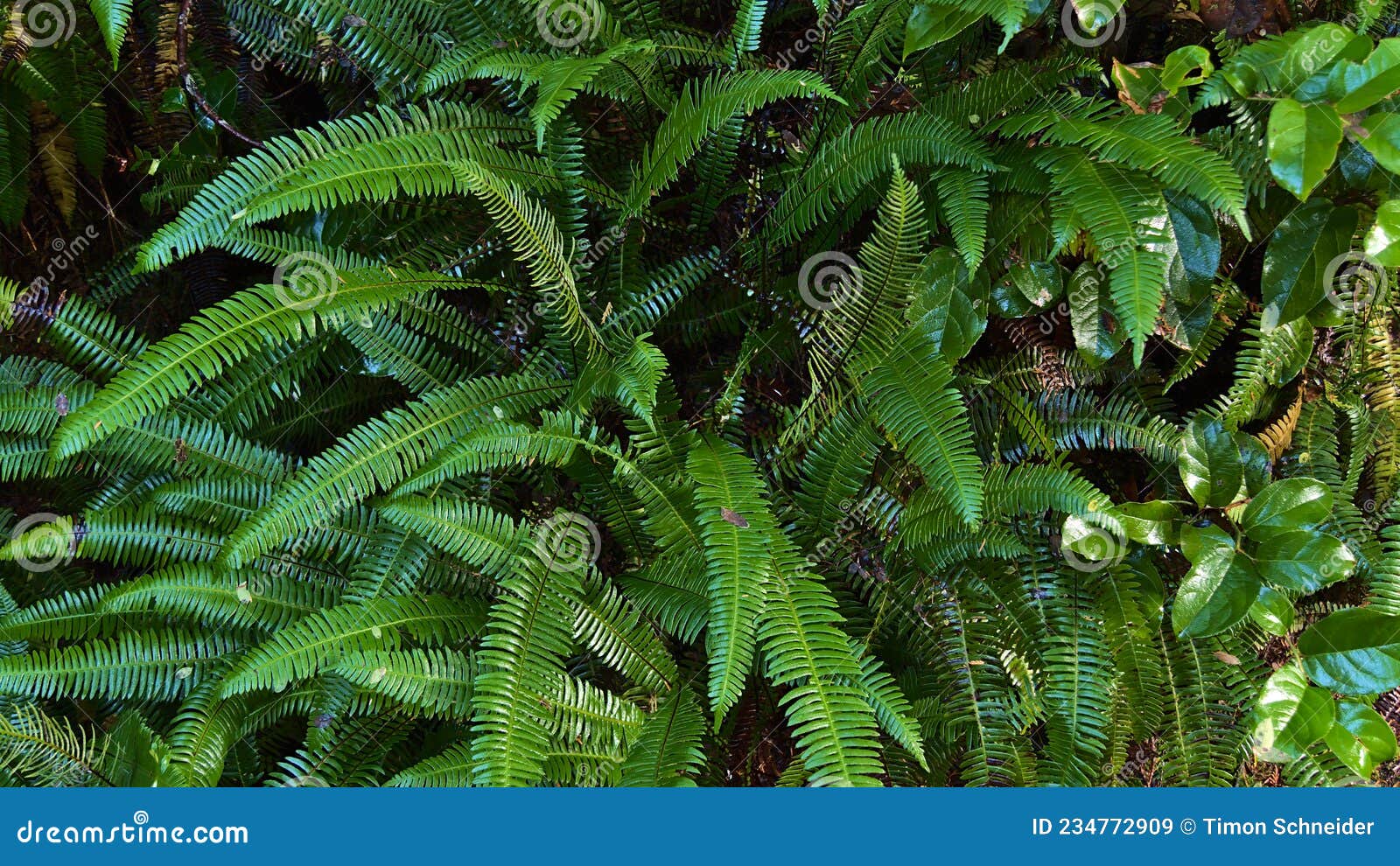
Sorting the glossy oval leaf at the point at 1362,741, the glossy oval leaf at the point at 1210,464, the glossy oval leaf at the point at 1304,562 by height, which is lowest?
the glossy oval leaf at the point at 1362,741

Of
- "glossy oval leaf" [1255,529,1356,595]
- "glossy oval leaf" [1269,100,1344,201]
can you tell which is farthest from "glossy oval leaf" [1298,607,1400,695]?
"glossy oval leaf" [1269,100,1344,201]

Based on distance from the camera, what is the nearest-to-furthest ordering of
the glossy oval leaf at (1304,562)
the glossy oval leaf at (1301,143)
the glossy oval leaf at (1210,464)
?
1. the glossy oval leaf at (1301,143)
2. the glossy oval leaf at (1304,562)
3. the glossy oval leaf at (1210,464)

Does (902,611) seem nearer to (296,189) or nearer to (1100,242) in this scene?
(1100,242)

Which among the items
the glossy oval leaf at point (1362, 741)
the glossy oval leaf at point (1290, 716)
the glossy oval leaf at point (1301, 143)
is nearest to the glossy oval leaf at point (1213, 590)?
the glossy oval leaf at point (1290, 716)

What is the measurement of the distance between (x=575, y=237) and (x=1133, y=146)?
137 centimetres

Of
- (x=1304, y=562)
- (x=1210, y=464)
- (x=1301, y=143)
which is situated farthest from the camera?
(x=1210, y=464)

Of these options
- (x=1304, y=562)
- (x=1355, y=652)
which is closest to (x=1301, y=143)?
(x=1304, y=562)

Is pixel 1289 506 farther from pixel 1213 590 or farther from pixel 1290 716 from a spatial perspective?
pixel 1290 716

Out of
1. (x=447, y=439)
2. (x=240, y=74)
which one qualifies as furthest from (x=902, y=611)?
(x=240, y=74)

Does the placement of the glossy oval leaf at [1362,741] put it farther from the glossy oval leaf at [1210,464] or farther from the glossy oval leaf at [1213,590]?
the glossy oval leaf at [1210,464]

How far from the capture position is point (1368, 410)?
2.55 m

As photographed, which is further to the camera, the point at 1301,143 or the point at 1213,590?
the point at 1213,590

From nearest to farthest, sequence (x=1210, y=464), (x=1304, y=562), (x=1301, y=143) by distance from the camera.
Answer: (x=1301, y=143) → (x=1304, y=562) → (x=1210, y=464)

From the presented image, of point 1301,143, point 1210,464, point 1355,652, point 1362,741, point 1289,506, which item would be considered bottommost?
point 1362,741
